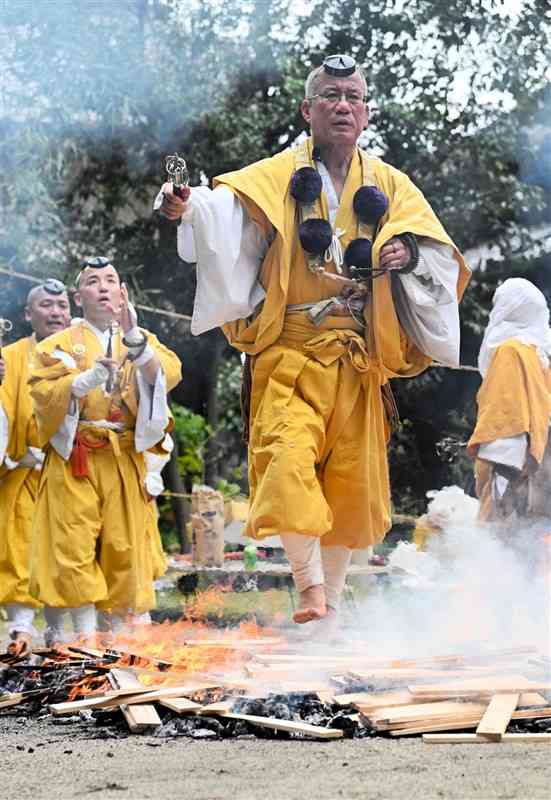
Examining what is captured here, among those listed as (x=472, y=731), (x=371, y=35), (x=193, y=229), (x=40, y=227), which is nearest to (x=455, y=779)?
(x=472, y=731)

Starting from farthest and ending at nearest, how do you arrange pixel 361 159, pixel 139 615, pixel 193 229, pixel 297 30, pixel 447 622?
pixel 297 30 → pixel 139 615 → pixel 447 622 → pixel 361 159 → pixel 193 229

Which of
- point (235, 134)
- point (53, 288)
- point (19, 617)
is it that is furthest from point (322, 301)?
point (235, 134)

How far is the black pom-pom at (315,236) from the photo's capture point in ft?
17.6

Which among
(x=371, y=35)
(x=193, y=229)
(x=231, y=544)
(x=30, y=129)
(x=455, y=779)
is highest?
(x=371, y=35)

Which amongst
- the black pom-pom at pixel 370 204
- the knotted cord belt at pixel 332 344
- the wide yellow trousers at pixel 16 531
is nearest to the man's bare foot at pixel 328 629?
the knotted cord belt at pixel 332 344

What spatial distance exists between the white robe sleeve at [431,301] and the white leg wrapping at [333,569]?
92 centimetres

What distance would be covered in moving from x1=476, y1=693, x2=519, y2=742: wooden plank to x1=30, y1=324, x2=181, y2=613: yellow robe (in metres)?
3.03

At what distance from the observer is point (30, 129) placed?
11.5 m

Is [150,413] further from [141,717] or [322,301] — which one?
[141,717]

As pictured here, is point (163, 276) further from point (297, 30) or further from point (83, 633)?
point (83, 633)

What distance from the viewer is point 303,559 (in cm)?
527

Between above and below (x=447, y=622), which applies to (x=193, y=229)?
above

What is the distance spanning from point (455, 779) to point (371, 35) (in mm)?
Answer: 10719

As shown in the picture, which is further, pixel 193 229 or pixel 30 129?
pixel 30 129
